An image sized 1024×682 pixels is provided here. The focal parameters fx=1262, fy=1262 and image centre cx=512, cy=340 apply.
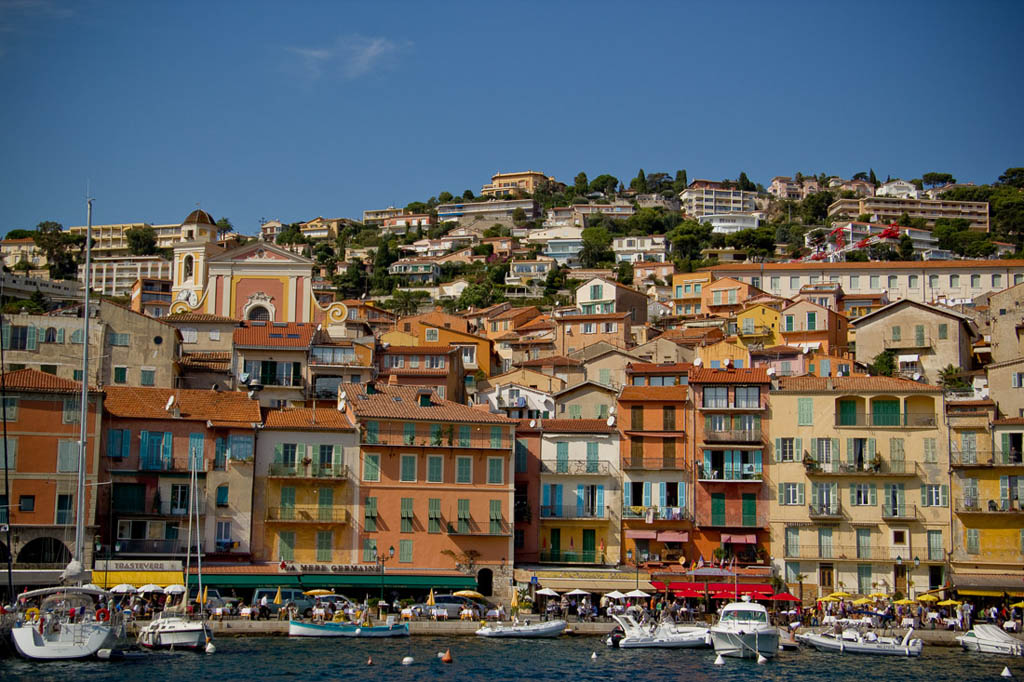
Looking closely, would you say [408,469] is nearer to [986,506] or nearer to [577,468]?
[577,468]

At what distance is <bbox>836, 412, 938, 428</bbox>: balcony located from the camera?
6003 centimetres

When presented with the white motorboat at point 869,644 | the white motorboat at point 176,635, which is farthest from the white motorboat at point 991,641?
the white motorboat at point 176,635

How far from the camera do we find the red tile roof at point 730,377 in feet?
202

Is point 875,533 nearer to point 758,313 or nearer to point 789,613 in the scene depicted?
point 789,613

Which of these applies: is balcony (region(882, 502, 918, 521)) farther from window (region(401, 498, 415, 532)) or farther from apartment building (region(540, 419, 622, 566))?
window (region(401, 498, 415, 532))

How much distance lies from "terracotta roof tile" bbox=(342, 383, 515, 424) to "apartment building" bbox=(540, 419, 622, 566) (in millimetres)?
3891

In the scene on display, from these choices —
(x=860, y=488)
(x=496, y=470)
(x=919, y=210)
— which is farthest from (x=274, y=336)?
(x=919, y=210)

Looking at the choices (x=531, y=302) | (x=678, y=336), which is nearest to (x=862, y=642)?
(x=678, y=336)

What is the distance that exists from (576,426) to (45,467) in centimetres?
2475

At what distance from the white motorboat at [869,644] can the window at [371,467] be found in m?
20.7

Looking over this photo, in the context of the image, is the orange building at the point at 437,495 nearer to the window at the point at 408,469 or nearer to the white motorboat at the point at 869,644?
the window at the point at 408,469

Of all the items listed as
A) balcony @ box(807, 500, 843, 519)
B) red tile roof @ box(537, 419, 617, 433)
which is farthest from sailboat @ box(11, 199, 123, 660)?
balcony @ box(807, 500, 843, 519)

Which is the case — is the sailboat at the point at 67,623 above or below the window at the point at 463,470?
below

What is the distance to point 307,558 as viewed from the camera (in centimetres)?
5666
